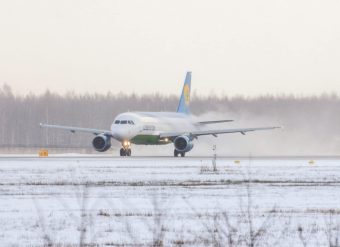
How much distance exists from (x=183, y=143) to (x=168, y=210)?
46.4 metres

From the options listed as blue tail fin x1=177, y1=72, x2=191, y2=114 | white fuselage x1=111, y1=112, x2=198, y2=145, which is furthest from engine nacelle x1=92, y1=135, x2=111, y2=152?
blue tail fin x1=177, y1=72, x2=191, y2=114

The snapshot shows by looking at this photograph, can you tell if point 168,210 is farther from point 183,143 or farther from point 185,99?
point 185,99

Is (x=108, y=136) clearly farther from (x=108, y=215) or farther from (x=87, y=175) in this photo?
(x=108, y=215)

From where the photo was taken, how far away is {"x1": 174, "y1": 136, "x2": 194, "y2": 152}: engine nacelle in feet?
221

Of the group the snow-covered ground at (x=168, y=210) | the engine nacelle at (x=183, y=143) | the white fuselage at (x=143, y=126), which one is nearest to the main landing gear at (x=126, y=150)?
the white fuselage at (x=143, y=126)

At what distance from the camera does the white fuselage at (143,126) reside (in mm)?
67125

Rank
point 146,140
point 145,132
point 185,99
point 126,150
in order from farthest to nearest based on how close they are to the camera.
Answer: point 185,99, point 146,140, point 145,132, point 126,150

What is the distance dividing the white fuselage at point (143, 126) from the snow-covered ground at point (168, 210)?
29.3 meters

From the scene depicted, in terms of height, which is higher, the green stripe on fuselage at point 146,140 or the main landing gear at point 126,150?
the green stripe on fuselage at point 146,140

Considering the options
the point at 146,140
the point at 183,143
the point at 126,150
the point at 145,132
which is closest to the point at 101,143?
the point at 126,150

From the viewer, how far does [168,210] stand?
21094 millimetres

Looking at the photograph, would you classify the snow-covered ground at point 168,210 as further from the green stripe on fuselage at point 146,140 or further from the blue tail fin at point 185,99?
the blue tail fin at point 185,99

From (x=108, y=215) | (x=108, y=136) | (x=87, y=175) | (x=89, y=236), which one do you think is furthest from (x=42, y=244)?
(x=108, y=136)

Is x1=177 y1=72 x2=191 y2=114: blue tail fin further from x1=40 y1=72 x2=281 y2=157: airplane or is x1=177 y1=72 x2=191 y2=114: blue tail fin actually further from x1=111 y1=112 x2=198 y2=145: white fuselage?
x1=111 y1=112 x2=198 y2=145: white fuselage
